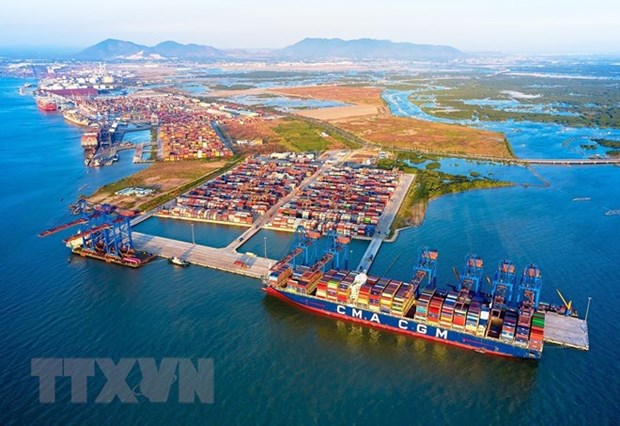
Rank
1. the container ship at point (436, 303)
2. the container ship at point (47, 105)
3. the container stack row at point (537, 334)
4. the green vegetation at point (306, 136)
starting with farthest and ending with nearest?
1. the container ship at point (47, 105)
2. the green vegetation at point (306, 136)
3. the container ship at point (436, 303)
4. the container stack row at point (537, 334)

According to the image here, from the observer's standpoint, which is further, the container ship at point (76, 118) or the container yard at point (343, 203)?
the container ship at point (76, 118)

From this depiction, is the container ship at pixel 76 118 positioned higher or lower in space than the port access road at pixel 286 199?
higher

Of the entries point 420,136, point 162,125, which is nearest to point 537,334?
point 420,136

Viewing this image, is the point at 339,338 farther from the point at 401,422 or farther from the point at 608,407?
the point at 608,407

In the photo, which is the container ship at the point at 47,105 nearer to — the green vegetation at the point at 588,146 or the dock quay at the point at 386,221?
the dock quay at the point at 386,221

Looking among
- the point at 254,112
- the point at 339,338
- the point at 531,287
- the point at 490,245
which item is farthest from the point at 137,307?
the point at 254,112

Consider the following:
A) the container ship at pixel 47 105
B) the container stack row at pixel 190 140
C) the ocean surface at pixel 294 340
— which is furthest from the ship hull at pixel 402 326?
the container ship at pixel 47 105

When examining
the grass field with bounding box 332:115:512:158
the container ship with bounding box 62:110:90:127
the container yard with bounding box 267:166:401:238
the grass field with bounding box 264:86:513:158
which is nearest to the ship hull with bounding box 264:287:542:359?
the container yard with bounding box 267:166:401:238

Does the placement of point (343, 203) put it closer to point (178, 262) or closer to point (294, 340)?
point (178, 262)
